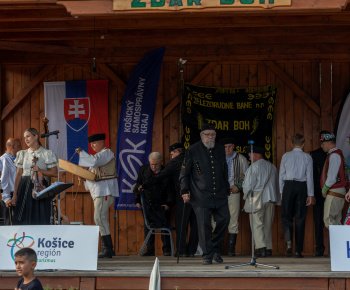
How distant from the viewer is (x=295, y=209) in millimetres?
11078

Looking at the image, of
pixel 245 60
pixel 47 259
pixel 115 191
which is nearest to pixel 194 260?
pixel 115 191

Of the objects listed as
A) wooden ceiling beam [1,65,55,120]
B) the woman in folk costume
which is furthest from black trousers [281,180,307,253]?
wooden ceiling beam [1,65,55,120]

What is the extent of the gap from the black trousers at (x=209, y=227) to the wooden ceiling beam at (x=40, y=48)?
3.69m

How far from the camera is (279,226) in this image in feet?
38.5

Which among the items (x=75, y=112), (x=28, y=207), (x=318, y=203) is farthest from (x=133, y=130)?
(x=318, y=203)

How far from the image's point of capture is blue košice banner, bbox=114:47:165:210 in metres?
11.7

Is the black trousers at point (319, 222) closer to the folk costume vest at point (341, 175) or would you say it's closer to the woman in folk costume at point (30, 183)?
the folk costume vest at point (341, 175)

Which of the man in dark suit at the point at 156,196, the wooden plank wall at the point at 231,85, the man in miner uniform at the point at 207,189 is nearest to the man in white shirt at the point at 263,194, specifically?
the wooden plank wall at the point at 231,85

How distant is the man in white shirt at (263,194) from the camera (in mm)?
11148

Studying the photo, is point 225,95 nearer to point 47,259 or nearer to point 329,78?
point 329,78

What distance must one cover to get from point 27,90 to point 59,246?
4.08m

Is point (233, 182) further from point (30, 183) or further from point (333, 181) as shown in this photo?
point (30, 183)

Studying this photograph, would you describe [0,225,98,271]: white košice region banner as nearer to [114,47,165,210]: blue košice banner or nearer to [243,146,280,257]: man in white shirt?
[114,47,165,210]: blue košice banner

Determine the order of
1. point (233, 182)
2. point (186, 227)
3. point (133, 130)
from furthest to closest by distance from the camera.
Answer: point (133, 130) → point (233, 182) → point (186, 227)
